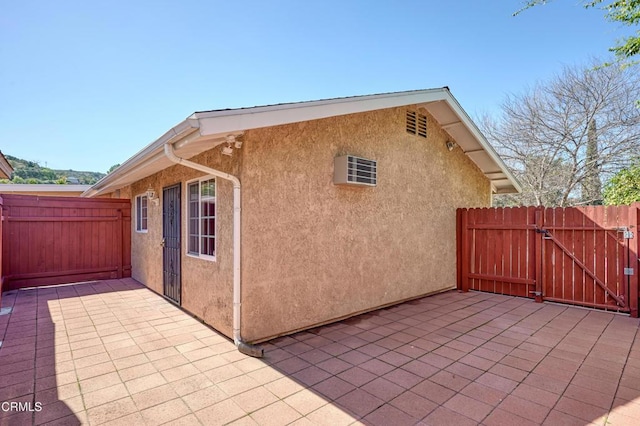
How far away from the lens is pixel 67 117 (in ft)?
54.0

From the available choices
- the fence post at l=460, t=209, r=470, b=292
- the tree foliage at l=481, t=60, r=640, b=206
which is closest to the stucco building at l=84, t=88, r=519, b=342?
the fence post at l=460, t=209, r=470, b=292

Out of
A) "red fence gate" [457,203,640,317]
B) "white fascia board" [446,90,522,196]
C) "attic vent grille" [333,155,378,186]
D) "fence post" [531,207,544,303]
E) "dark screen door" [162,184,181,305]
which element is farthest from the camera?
"white fascia board" [446,90,522,196]

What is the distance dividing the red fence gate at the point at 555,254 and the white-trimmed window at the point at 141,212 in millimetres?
8608

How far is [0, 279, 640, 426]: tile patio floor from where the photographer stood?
2.97 meters

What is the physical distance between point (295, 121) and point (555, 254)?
260 inches

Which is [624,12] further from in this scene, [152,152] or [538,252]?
[152,152]

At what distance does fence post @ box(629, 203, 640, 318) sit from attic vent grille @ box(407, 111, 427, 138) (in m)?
4.28

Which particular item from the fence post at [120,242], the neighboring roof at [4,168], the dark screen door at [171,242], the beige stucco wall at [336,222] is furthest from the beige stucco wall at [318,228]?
the neighboring roof at [4,168]

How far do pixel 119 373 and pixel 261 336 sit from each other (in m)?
1.75

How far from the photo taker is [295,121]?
448 centimetres

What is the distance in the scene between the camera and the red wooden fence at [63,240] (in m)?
8.35

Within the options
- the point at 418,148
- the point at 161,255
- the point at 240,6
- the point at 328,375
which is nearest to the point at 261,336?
the point at 328,375

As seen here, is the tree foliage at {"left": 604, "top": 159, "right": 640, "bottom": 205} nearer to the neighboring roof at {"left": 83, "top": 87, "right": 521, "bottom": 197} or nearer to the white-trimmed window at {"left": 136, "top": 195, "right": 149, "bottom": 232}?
the neighboring roof at {"left": 83, "top": 87, "right": 521, "bottom": 197}

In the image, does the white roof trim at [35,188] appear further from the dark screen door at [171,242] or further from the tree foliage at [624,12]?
the tree foliage at [624,12]
